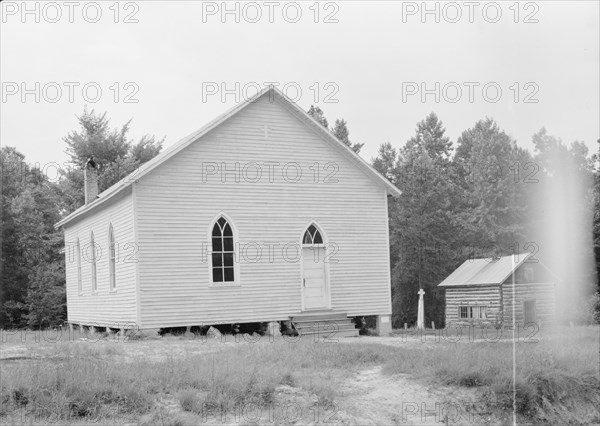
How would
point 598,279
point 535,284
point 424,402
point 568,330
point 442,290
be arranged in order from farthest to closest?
point 442,290
point 535,284
point 598,279
point 568,330
point 424,402

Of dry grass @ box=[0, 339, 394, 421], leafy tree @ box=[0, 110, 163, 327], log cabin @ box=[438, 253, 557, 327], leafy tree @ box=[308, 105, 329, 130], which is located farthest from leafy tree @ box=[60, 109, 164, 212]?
dry grass @ box=[0, 339, 394, 421]

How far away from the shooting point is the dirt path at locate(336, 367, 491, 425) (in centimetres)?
1188

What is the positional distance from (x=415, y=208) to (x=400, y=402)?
33.5 metres

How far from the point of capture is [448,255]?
45688mm

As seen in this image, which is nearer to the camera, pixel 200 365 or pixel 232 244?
pixel 200 365

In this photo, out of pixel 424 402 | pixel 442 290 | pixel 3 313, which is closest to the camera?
pixel 424 402

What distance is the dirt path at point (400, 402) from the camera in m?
11.9

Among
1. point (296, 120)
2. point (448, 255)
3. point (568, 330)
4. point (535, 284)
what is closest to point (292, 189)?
point (296, 120)

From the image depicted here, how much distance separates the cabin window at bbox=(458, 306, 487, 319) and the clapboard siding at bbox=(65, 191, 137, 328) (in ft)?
61.2

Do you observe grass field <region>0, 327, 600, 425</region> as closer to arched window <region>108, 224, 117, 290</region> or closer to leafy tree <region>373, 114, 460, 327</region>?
arched window <region>108, 224, 117, 290</region>

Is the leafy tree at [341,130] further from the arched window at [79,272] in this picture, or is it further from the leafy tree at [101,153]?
the arched window at [79,272]

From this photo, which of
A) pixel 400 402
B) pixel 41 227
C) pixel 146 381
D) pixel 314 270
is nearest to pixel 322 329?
pixel 314 270

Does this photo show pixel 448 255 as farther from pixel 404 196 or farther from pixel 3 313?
pixel 3 313

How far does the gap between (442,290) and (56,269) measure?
847 inches
